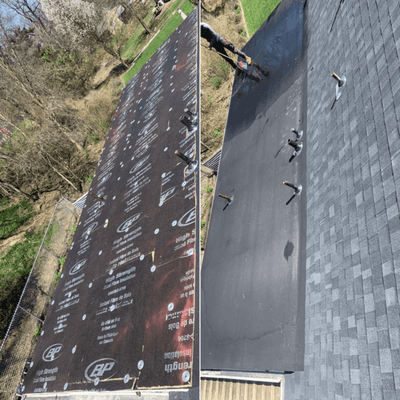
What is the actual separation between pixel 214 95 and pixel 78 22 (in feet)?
92.3

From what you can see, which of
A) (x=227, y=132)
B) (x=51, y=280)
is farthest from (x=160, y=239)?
(x=51, y=280)

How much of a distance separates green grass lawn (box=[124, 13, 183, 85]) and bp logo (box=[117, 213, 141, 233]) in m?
27.3

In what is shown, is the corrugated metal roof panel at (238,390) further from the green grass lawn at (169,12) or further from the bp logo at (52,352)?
the green grass lawn at (169,12)

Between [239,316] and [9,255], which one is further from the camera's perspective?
[9,255]

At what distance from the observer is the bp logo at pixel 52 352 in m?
8.79

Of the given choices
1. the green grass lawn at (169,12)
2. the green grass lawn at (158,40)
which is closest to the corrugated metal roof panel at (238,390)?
the green grass lawn at (158,40)

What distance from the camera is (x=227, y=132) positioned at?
1426 cm

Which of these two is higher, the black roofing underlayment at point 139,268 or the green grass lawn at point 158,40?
the green grass lawn at point 158,40

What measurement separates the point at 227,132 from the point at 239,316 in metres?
8.61

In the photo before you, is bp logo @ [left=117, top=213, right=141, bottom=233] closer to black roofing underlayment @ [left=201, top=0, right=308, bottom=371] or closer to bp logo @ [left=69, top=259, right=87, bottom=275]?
bp logo @ [left=69, top=259, right=87, bottom=275]

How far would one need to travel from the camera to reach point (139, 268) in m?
8.11

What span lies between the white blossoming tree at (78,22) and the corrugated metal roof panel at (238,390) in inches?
1393

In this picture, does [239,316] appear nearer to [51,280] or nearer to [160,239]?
A: [160,239]

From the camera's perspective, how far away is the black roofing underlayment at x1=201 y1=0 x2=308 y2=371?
7.60 meters
